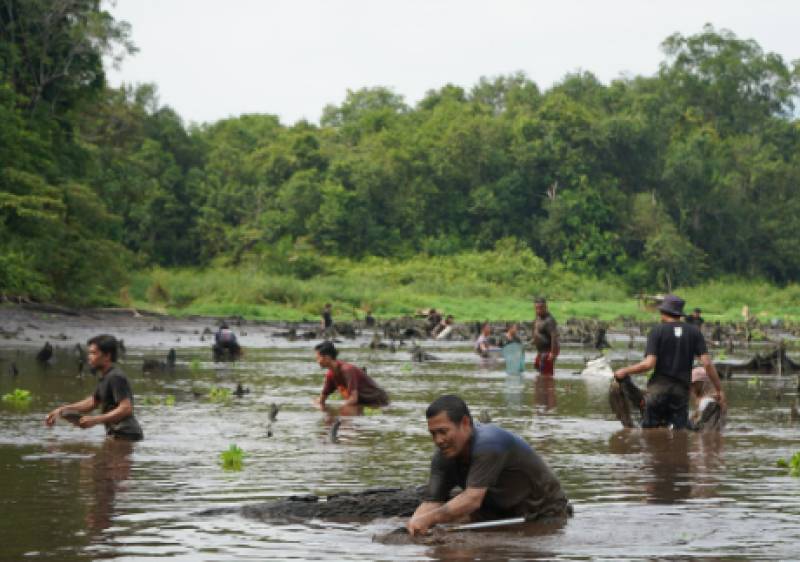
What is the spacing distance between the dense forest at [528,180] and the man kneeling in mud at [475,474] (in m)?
52.3

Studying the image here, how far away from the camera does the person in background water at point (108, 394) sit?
13.1 m

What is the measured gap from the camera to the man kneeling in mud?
8.27m

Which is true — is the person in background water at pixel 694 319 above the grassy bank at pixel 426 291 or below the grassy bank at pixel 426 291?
below

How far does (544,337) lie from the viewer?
2378 centimetres

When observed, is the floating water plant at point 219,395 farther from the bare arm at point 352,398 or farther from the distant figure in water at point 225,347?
the distant figure in water at point 225,347

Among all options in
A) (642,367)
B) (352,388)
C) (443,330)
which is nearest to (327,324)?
(443,330)

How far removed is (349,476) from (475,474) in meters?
4.06

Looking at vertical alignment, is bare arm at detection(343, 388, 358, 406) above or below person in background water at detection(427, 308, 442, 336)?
below

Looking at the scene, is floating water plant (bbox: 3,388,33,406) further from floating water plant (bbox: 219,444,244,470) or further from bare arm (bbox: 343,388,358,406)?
floating water plant (bbox: 219,444,244,470)

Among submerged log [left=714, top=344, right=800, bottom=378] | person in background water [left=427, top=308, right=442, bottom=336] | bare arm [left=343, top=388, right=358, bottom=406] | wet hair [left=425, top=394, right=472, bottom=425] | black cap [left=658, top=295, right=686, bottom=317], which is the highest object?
black cap [left=658, top=295, right=686, bottom=317]

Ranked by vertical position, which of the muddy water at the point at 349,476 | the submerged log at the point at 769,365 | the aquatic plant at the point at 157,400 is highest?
the submerged log at the point at 769,365

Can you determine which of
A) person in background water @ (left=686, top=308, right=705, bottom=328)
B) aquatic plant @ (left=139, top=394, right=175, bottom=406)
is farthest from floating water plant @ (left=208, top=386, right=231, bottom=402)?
person in background water @ (left=686, top=308, right=705, bottom=328)

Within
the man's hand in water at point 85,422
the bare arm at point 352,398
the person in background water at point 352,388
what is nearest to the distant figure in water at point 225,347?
the person in background water at point 352,388

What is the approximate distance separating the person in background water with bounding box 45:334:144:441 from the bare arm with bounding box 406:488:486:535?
5.16m
